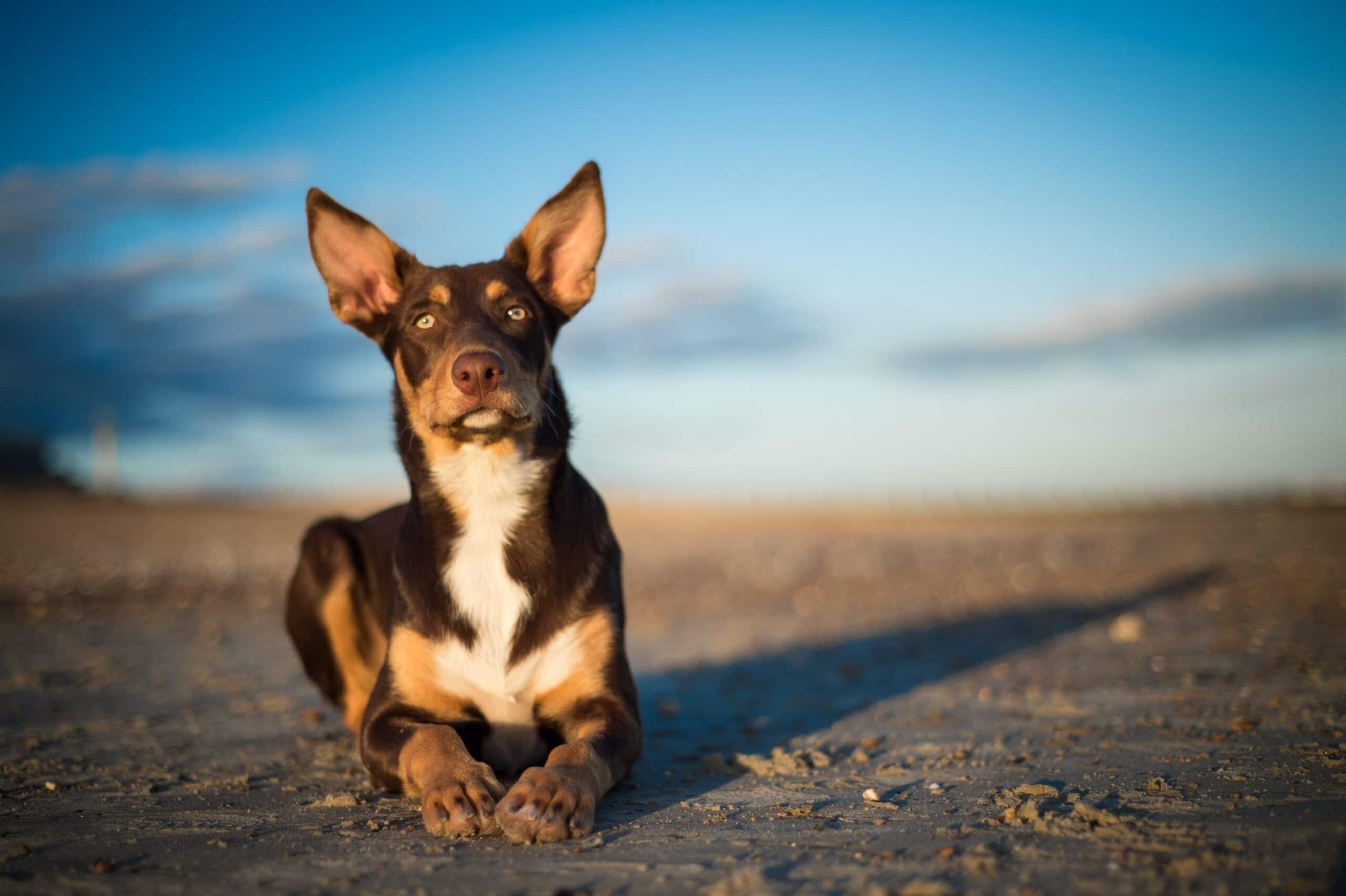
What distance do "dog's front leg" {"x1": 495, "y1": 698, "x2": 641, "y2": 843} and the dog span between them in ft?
0.05

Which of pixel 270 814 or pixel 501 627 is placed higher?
pixel 501 627

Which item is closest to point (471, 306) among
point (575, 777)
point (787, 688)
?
point (575, 777)

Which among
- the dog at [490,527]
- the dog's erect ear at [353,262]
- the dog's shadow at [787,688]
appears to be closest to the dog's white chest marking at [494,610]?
the dog at [490,527]

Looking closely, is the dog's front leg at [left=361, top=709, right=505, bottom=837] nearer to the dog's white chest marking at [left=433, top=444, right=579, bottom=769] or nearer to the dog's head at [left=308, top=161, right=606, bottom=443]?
the dog's white chest marking at [left=433, top=444, right=579, bottom=769]

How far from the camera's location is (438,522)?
185 inches

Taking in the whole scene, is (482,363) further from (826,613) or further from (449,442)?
(826,613)

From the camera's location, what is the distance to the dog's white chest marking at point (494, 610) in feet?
14.6

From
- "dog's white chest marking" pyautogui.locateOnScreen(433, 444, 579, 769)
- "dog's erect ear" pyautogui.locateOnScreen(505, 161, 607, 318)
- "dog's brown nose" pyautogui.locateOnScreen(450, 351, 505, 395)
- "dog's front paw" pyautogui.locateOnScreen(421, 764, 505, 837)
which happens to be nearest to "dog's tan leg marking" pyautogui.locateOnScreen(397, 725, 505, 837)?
"dog's front paw" pyautogui.locateOnScreen(421, 764, 505, 837)

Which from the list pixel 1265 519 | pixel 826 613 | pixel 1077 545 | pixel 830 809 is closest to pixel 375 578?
pixel 830 809

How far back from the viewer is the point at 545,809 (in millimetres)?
3377

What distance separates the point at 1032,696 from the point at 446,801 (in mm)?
4883

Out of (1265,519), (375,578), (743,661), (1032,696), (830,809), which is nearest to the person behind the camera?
→ (830,809)

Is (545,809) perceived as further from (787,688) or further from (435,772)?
(787,688)

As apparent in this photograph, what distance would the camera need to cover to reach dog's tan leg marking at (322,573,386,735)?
5.88 metres
